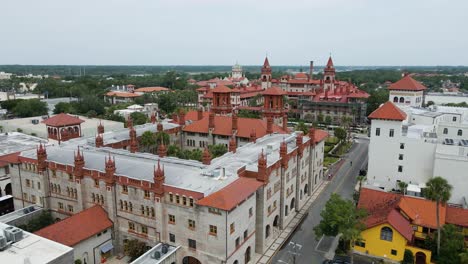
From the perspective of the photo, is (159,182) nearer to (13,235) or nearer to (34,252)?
(34,252)

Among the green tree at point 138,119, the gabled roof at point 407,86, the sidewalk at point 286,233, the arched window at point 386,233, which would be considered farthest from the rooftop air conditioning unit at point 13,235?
the gabled roof at point 407,86

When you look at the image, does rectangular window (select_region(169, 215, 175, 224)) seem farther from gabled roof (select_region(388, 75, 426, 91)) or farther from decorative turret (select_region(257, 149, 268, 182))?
gabled roof (select_region(388, 75, 426, 91))

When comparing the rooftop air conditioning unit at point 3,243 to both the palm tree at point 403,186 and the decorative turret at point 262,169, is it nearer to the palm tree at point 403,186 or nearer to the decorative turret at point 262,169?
the decorative turret at point 262,169

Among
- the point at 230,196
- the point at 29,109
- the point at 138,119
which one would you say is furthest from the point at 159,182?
the point at 29,109

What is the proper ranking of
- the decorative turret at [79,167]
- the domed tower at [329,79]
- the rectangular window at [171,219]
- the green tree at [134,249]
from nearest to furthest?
the rectangular window at [171,219] < the green tree at [134,249] < the decorative turret at [79,167] < the domed tower at [329,79]

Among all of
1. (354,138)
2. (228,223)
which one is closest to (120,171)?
(228,223)

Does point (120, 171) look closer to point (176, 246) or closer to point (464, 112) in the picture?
point (176, 246)
